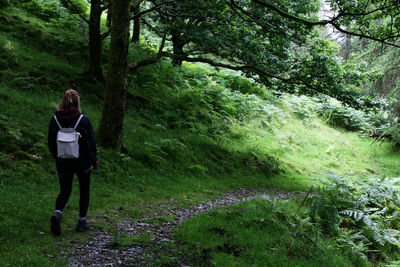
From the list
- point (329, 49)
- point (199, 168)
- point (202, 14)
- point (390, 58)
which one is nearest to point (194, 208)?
Answer: point (199, 168)

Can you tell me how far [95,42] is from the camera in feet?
37.6

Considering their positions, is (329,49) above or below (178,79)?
above

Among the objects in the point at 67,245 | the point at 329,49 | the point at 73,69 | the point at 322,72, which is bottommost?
the point at 67,245

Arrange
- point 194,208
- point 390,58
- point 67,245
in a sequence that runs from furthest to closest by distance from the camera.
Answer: point 390,58 → point 194,208 → point 67,245

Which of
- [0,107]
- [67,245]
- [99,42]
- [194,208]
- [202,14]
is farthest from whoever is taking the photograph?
[99,42]

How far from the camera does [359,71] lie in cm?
1117

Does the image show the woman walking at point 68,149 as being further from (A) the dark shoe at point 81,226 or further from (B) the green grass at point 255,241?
(B) the green grass at point 255,241

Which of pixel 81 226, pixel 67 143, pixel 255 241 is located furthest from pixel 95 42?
pixel 255 241

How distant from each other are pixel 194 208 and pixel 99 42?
7.68 meters

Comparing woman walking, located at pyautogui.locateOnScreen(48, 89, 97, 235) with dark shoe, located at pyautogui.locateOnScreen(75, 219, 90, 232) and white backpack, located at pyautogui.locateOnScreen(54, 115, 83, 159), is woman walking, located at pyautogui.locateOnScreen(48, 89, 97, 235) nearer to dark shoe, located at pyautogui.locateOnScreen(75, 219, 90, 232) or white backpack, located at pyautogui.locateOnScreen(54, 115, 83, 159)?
white backpack, located at pyautogui.locateOnScreen(54, 115, 83, 159)

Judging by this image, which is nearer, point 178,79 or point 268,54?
point 268,54

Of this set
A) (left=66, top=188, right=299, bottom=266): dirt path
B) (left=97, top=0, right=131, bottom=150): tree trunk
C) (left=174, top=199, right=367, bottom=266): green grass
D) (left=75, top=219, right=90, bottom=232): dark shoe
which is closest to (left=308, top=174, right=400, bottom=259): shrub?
(left=174, top=199, right=367, bottom=266): green grass

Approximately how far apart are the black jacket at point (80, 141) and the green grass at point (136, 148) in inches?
42.3

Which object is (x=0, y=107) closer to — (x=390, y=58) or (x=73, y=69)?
(x=73, y=69)
